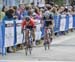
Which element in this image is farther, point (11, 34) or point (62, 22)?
point (62, 22)

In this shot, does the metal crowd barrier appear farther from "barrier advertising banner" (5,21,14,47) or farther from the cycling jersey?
the cycling jersey

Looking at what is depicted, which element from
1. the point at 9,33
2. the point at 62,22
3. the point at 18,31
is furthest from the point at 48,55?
the point at 62,22

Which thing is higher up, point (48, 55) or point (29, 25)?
point (29, 25)

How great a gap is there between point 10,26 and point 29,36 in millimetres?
1020

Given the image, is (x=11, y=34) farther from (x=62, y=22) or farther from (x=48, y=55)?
(x=62, y=22)

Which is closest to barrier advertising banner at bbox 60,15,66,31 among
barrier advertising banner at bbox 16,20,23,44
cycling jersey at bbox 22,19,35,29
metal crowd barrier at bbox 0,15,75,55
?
metal crowd barrier at bbox 0,15,75,55

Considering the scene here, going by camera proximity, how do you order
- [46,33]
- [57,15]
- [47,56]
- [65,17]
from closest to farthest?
[47,56] → [46,33] → [57,15] → [65,17]

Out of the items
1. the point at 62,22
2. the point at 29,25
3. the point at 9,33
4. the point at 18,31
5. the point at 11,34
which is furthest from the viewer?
the point at 62,22

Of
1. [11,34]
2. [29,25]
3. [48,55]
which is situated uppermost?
[29,25]

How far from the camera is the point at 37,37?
74.1 ft

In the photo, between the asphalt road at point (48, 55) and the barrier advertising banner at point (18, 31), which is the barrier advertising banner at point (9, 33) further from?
the barrier advertising banner at point (18, 31)

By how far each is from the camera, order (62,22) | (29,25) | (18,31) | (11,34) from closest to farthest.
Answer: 1. (29,25)
2. (11,34)
3. (18,31)
4. (62,22)

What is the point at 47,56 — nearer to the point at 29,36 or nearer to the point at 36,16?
the point at 29,36

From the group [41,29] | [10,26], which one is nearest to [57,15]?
[41,29]
